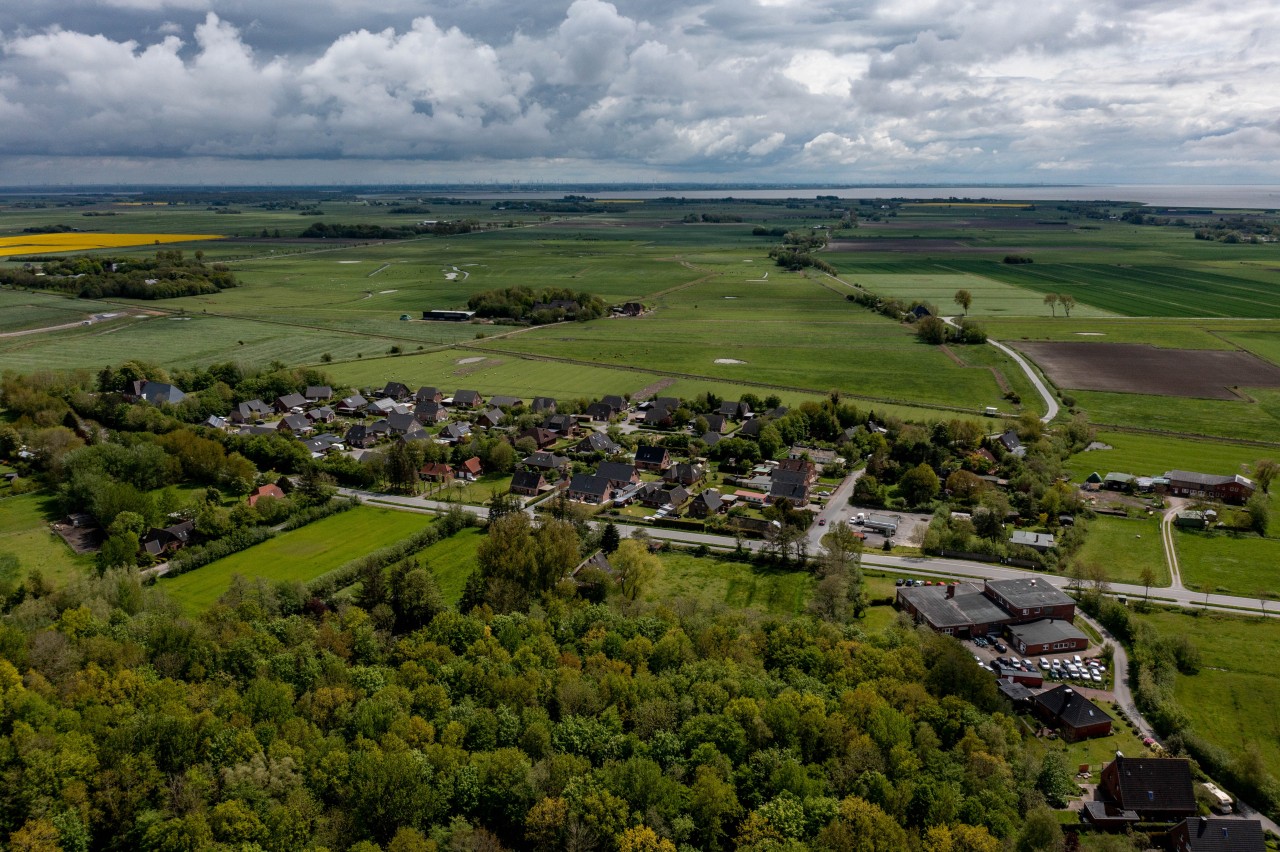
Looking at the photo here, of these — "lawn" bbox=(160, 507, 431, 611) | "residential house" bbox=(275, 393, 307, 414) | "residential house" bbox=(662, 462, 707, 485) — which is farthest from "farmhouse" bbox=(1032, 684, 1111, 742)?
"residential house" bbox=(275, 393, 307, 414)

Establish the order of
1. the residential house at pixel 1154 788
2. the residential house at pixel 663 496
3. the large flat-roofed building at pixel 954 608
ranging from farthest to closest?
the residential house at pixel 663 496
the large flat-roofed building at pixel 954 608
the residential house at pixel 1154 788

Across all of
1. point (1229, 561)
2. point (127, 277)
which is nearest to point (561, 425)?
point (1229, 561)

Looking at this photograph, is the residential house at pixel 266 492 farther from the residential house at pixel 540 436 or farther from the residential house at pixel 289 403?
the residential house at pixel 289 403

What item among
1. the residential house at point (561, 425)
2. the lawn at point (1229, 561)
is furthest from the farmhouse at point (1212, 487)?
the residential house at point (561, 425)

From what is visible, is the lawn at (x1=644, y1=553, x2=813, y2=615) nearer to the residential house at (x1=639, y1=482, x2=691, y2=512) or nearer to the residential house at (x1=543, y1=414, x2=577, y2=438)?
the residential house at (x1=639, y1=482, x2=691, y2=512)

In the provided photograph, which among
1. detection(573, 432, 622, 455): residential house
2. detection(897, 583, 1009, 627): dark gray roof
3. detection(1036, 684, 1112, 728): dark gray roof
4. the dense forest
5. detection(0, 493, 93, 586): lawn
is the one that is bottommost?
detection(0, 493, 93, 586): lawn

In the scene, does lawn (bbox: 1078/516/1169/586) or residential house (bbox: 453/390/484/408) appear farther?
residential house (bbox: 453/390/484/408)

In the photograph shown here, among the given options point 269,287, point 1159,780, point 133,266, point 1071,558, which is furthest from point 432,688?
point 133,266

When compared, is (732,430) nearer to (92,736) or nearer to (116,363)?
(92,736)
